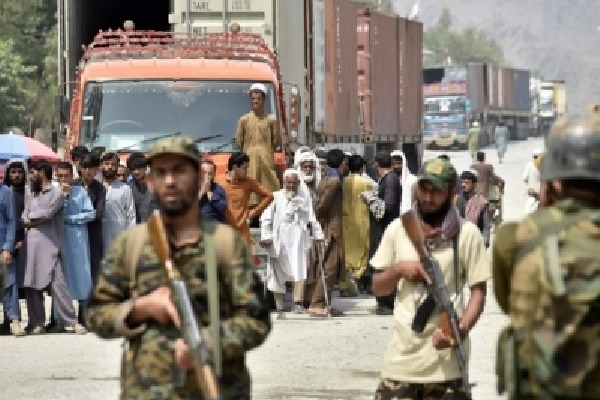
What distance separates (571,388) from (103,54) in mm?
14494

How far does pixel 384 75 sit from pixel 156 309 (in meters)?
30.4

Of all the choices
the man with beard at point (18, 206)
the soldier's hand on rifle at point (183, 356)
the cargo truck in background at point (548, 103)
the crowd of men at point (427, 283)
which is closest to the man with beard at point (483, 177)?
the man with beard at point (18, 206)

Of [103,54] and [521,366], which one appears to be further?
[103,54]

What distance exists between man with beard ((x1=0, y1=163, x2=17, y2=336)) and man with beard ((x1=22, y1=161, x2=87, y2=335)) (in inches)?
5.1

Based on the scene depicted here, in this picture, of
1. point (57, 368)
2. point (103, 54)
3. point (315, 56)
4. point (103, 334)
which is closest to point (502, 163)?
point (315, 56)

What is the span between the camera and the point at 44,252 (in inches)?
612

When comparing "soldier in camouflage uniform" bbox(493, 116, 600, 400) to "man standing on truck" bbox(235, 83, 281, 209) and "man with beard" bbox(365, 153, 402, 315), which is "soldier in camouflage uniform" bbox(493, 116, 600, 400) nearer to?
"man standing on truck" bbox(235, 83, 281, 209)

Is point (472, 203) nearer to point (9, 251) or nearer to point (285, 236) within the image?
point (285, 236)

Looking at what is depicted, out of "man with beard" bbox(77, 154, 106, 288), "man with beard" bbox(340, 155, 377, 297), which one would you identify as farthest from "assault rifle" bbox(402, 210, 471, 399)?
"man with beard" bbox(340, 155, 377, 297)

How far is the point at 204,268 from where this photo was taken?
533 cm

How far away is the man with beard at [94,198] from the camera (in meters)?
16.0

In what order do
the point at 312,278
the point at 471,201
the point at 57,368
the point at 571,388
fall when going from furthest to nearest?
the point at 471,201, the point at 312,278, the point at 57,368, the point at 571,388

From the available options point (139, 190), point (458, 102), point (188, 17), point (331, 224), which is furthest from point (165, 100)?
point (458, 102)

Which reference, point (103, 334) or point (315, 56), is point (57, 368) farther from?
point (315, 56)
